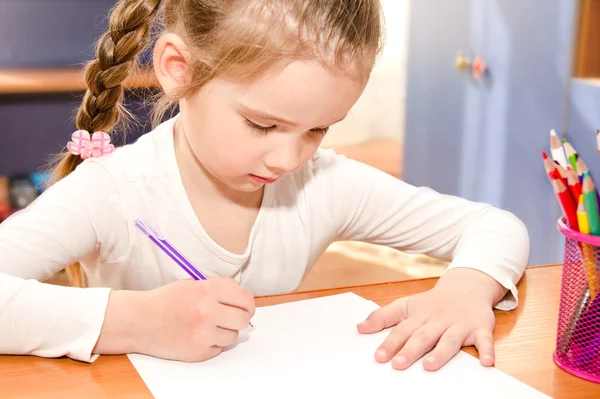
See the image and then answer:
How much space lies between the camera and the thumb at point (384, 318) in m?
0.70

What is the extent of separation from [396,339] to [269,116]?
9.7 inches

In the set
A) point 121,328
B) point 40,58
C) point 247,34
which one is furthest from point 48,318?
point 40,58

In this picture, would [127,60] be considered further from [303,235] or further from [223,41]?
[303,235]

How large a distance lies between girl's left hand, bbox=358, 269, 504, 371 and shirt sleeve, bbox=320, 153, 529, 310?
0.12 m

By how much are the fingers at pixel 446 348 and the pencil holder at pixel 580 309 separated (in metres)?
0.08

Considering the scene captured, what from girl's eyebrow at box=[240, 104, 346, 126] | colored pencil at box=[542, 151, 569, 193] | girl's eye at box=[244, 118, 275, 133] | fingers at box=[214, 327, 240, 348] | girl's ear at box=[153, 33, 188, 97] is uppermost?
girl's ear at box=[153, 33, 188, 97]

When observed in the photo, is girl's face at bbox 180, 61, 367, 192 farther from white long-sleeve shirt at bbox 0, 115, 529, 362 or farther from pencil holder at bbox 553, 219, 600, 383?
pencil holder at bbox 553, 219, 600, 383

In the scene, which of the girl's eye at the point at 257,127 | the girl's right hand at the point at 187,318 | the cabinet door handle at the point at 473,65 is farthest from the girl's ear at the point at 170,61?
the cabinet door handle at the point at 473,65

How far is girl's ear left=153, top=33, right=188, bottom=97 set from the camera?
2.69 feet

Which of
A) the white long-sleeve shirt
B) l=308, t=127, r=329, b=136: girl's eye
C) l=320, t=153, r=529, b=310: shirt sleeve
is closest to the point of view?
the white long-sleeve shirt

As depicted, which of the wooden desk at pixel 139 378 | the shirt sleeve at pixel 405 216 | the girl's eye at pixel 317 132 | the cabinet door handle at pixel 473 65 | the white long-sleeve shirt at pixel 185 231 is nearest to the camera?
the wooden desk at pixel 139 378

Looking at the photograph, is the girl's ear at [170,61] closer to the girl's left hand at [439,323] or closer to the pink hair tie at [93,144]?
→ the pink hair tie at [93,144]

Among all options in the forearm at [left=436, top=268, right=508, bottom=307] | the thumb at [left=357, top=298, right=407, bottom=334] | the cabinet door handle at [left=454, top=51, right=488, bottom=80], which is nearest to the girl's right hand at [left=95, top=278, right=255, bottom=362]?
the thumb at [left=357, top=298, right=407, bottom=334]

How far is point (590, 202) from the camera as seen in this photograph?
0.58m
